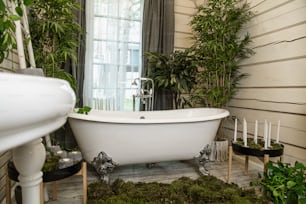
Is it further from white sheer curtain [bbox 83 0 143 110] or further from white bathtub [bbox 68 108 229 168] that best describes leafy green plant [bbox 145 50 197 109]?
white bathtub [bbox 68 108 229 168]

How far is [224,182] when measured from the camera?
2209 mm

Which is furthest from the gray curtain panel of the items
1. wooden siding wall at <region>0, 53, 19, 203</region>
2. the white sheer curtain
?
wooden siding wall at <region>0, 53, 19, 203</region>

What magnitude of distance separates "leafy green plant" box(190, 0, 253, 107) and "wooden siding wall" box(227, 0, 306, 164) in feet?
0.39

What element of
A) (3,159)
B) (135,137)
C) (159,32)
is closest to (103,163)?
(135,137)

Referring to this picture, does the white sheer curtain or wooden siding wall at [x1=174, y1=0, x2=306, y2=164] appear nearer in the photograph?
wooden siding wall at [x1=174, y1=0, x2=306, y2=164]

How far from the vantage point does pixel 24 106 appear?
273mm

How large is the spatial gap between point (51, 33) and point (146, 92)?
1.38m

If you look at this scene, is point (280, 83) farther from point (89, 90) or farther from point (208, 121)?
point (89, 90)

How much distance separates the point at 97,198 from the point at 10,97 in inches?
70.9

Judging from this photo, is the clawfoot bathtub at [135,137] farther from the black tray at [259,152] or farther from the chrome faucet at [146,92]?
the chrome faucet at [146,92]

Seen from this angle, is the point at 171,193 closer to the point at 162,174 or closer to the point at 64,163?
the point at 162,174

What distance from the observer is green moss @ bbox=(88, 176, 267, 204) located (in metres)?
1.81

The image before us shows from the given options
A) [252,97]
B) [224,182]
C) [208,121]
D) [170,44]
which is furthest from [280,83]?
[170,44]

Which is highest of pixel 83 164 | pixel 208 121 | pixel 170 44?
pixel 170 44
